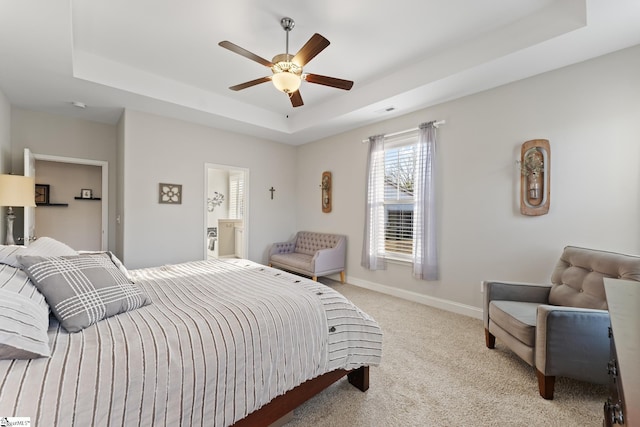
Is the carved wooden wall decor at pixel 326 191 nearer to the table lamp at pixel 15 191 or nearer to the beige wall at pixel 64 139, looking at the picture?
the beige wall at pixel 64 139

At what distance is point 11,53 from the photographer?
7.89ft

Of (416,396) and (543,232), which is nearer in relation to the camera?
(416,396)

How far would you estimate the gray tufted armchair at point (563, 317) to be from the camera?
1.73 metres

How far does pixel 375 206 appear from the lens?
4250 mm

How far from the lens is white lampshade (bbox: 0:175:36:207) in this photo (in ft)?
A: 8.39

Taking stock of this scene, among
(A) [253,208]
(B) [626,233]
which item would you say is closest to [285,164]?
(A) [253,208]

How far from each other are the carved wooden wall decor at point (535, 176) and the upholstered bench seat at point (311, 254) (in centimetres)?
265

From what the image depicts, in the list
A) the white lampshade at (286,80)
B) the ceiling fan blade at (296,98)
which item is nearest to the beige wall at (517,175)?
the ceiling fan blade at (296,98)

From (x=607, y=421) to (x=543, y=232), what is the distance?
2271 mm

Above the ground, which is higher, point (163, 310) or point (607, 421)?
point (163, 310)

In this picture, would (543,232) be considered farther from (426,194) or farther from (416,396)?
(416,396)

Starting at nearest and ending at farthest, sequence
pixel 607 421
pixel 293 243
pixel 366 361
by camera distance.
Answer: pixel 607 421 → pixel 366 361 → pixel 293 243

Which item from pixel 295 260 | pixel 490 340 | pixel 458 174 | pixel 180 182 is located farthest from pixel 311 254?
pixel 490 340

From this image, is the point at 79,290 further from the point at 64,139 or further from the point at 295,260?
the point at 64,139
